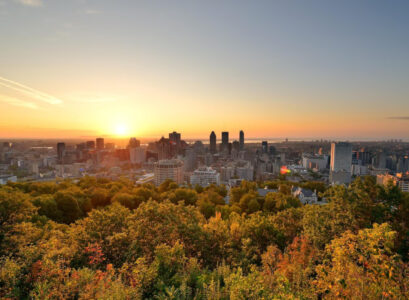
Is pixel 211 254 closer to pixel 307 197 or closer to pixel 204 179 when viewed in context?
Result: pixel 307 197

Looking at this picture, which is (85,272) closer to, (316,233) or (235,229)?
(235,229)

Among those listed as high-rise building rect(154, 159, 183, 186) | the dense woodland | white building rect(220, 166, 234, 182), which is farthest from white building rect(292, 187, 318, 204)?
white building rect(220, 166, 234, 182)

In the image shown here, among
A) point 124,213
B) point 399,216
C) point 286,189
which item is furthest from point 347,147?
point 124,213

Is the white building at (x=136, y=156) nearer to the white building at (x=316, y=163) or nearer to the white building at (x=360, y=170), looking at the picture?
the white building at (x=316, y=163)

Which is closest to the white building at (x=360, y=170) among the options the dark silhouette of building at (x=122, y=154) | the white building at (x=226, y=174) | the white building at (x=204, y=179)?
the white building at (x=226, y=174)

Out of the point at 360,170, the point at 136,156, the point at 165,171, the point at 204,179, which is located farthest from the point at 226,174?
the point at 136,156

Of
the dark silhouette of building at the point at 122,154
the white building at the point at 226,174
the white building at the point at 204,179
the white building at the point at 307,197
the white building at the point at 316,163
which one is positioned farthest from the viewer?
the dark silhouette of building at the point at 122,154

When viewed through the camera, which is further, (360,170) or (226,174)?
(360,170)

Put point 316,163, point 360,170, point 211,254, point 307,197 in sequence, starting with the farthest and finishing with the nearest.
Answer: point 316,163 < point 360,170 < point 307,197 < point 211,254
